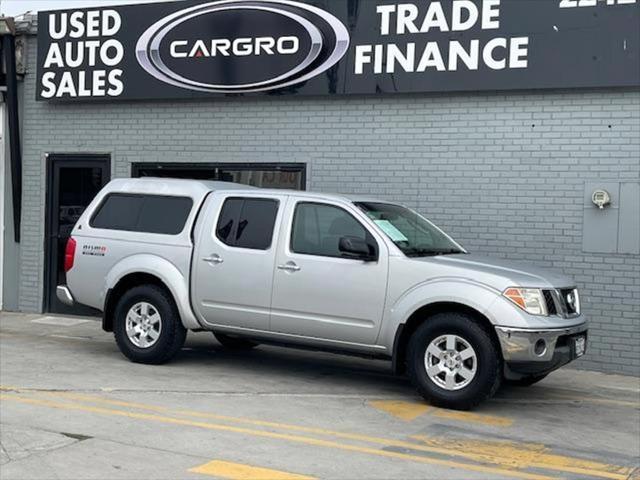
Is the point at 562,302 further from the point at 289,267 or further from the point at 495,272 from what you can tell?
the point at 289,267

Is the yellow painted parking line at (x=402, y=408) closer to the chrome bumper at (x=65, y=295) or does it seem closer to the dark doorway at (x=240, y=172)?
the chrome bumper at (x=65, y=295)

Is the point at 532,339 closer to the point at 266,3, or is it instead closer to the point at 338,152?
the point at 338,152

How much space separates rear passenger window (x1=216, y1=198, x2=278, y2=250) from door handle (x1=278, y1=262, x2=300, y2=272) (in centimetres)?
29

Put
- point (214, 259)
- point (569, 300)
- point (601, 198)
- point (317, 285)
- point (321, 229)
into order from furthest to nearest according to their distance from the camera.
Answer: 1. point (601, 198)
2. point (214, 259)
3. point (321, 229)
4. point (317, 285)
5. point (569, 300)

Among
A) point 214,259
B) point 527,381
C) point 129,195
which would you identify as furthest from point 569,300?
point 129,195

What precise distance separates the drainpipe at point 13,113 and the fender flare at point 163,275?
16.1ft

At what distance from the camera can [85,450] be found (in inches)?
248

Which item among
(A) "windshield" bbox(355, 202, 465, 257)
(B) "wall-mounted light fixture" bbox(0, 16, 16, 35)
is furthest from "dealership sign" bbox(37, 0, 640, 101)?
(A) "windshield" bbox(355, 202, 465, 257)

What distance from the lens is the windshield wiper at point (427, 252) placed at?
336 inches

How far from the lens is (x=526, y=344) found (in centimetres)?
777

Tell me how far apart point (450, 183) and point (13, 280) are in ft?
23.6

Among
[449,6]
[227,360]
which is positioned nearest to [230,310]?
[227,360]

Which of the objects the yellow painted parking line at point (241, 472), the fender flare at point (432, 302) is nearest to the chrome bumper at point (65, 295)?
the fender flare at point (432, 302)

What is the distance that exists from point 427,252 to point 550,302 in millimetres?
1309
